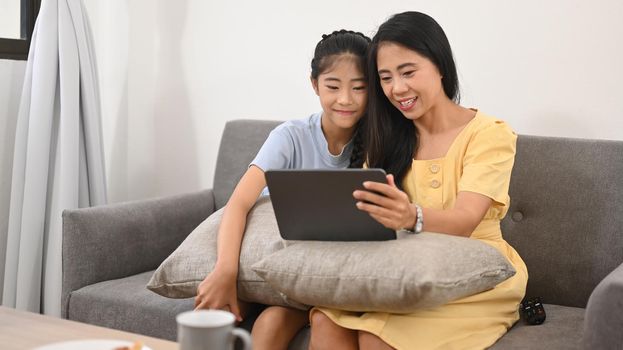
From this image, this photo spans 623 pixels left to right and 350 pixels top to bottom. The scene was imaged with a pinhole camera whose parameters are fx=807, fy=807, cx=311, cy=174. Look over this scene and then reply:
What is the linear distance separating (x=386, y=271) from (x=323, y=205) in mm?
189

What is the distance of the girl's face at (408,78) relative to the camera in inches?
76.7

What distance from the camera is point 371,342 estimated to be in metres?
1.65

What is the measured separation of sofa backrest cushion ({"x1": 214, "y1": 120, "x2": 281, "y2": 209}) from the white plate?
1.38 m

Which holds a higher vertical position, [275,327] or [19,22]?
[19,22]

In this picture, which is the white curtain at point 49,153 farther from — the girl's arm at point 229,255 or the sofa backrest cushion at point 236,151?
the girl's arm at point 229,255

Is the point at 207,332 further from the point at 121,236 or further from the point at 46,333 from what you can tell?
the point at 121,236

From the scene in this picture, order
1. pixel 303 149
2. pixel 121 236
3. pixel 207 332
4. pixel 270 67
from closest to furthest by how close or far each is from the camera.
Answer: pixel 207 332, pixel 303 149, pixel 121 236, pixel 270 67

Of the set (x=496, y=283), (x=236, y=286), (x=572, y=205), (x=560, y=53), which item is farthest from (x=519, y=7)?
(x=236, y=286)

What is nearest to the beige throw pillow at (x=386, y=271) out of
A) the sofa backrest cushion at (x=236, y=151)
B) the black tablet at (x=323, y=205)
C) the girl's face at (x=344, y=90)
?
the black tablet at (x=323, y=205)

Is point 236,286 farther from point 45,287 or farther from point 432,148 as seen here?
point 45,287

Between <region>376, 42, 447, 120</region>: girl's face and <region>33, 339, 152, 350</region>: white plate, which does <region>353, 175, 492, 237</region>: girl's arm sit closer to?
<region>376, 42, 447, 120</region>: girl's face

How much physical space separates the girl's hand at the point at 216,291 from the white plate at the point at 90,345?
1.68ft

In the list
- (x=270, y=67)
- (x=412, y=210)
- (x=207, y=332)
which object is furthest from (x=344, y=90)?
(x=207, y=332)

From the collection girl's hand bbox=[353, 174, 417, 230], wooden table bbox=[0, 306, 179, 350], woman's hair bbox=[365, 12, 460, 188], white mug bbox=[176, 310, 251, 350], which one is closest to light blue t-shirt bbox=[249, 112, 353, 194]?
woman's hair bbox=[365, 12, 460, 188]
